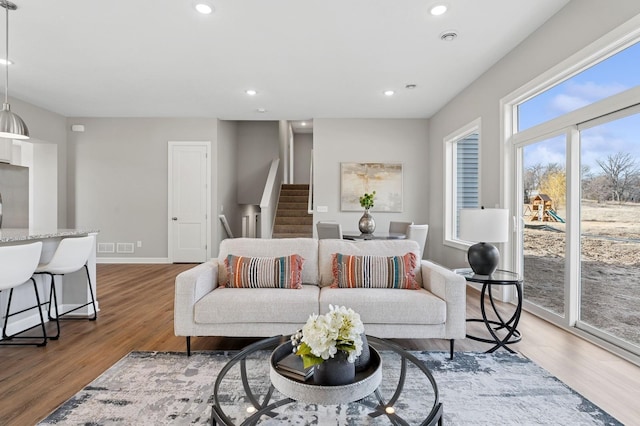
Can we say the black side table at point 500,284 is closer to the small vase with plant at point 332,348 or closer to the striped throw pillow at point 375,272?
the striped throw pillow at point 375,272

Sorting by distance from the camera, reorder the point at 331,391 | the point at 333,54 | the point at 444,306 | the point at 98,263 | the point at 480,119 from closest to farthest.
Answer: the point at 331,391 → the point at 444,306 → the point at 333,54 → the point at 480,119 → the point at 98,263

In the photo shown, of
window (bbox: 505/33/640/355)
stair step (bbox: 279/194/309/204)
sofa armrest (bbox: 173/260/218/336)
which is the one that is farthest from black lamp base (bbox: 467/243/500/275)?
stair step (bbox: 279/194/309/204)

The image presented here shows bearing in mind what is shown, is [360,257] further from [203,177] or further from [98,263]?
[98,263]

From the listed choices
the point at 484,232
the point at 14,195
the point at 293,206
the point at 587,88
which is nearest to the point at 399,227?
the point at 484,232

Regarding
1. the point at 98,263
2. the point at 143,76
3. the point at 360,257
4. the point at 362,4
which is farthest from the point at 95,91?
the point at 360,257

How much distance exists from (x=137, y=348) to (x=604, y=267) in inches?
145

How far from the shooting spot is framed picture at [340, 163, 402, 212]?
654 cm

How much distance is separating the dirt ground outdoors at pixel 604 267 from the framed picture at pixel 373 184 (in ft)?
10.7

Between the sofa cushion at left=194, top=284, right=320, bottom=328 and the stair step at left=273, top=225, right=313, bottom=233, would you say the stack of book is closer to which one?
the sofa cushion at left=194, top=284, right=320, bottom=328

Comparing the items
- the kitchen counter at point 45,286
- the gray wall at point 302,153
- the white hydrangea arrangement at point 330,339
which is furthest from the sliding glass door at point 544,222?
the gray wall at point 302,153

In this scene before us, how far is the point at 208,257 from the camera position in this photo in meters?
6.61

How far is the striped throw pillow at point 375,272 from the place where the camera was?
2.78 meters

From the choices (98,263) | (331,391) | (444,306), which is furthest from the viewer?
(98,263)

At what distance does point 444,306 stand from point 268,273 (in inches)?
52.4
